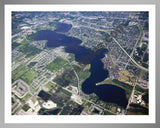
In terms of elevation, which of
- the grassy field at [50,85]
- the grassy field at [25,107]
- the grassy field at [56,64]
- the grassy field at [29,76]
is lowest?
the grassy field at [25,107]

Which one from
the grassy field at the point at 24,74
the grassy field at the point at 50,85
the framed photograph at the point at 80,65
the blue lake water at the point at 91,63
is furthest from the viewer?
the grassy field at the point at 24,74

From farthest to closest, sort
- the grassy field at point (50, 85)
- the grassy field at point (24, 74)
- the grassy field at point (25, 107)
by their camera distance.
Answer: the grassy field at point (24, 74) < the grassy field at point (50, 85) < the grassy field at point (25, 107)

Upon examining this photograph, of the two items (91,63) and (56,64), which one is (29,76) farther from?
(91,63)

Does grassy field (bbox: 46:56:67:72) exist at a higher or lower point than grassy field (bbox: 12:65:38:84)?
higher

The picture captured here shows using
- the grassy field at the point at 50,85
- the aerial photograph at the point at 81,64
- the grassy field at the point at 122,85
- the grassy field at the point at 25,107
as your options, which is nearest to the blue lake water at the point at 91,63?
the aerial photograph at the point at 81,64

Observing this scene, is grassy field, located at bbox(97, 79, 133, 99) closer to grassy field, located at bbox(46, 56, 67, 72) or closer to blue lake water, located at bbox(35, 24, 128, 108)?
blue lake water, located at bbox(35, 24, 128, 108)

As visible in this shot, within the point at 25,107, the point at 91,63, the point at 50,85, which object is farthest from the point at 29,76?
the point at 91,63

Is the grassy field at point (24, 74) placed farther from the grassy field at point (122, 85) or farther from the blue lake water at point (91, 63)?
the grassy field at point (122, 85)

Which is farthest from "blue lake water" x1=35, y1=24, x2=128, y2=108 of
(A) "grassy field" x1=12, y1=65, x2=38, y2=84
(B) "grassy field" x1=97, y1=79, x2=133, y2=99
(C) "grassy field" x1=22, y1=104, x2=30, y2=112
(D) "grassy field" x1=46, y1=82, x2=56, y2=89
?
(C) "grassy field" x1=22, y1=104, x2=30, y2=112
